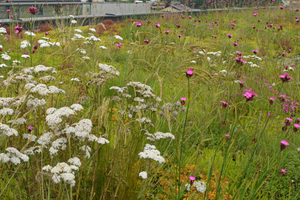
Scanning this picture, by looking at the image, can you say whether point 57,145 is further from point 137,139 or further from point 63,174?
point 137,139

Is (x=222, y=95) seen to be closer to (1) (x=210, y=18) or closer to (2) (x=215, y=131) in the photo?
(2) (x=215, y=131)

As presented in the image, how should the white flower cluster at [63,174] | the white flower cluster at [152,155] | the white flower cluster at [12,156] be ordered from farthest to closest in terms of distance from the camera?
the white flower cluster at [152,155]
the white flower cluster at [12,156]
the white flower cluster at [63,174]

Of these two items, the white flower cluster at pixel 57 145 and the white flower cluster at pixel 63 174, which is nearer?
the white flower cluster at pixel 63 174

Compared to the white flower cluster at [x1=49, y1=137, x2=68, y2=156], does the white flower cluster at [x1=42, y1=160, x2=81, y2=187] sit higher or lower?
lower

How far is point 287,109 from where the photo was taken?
11.9 ft

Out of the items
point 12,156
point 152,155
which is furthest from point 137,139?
point 12,156

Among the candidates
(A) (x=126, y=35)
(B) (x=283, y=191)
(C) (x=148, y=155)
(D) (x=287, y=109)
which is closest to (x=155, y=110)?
(C) (x=148, y=155)

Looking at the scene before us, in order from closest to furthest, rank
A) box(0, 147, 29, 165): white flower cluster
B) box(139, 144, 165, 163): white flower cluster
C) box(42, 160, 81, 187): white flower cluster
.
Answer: box(42, 160, 81, 187): white flower cluster → box(0, 147, 29, 165): white flower cluster → box(139, 144, 165, 163): white flower cluster

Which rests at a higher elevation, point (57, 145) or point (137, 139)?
point (57, 145)

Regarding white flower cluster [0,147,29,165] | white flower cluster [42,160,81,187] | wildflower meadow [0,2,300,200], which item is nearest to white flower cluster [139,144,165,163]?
wildflower meadow [0,2,300,200]

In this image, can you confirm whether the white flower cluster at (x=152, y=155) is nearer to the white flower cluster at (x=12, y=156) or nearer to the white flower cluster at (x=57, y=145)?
the white flower cluster at (x=57, y=145)

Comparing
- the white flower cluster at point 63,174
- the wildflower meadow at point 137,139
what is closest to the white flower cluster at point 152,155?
the wildflower meadow at point 137,139

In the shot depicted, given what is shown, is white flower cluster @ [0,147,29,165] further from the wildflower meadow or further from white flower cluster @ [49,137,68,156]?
white flower cluster @ [49,137,68,156]

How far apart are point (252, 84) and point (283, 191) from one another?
2.26 meters
